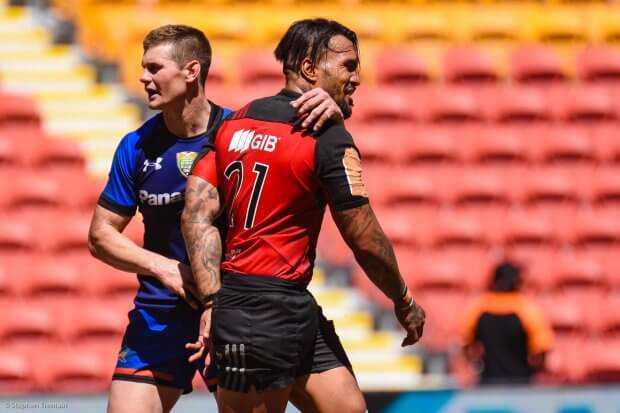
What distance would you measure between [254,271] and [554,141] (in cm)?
654

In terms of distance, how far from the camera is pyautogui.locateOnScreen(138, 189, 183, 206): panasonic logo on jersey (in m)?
4.94

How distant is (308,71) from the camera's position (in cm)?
457

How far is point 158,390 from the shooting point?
4.95 meters

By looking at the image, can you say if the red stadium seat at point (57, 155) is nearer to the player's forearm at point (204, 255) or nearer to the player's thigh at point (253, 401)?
the player's forearm at point (204, 255)

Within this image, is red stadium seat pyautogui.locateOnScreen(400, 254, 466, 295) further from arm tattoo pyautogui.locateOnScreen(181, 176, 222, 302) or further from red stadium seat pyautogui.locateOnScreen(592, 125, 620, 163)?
arm tattoo pyautogui.locateOnScreen(181, 176, 222, 302)

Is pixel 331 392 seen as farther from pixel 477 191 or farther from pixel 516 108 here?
pixel 516 108

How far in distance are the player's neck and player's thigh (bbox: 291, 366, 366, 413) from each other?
3.50 ft

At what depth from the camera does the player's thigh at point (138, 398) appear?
4859 mm

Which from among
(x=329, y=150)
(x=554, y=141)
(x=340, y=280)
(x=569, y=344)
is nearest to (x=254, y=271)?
(x=329, y=150)

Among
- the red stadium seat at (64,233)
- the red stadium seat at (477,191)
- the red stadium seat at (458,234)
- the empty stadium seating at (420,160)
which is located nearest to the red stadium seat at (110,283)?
the empty stadium seating at (420,160)

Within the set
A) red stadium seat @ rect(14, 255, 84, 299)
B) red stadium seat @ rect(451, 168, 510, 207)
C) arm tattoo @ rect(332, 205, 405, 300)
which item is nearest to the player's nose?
arm tattoo @ rect(332, 205, 405, 300)

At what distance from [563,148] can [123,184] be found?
6235 millimetres

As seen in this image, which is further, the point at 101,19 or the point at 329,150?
the point at 101,19

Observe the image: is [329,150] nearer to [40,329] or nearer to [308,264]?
[308,264]
